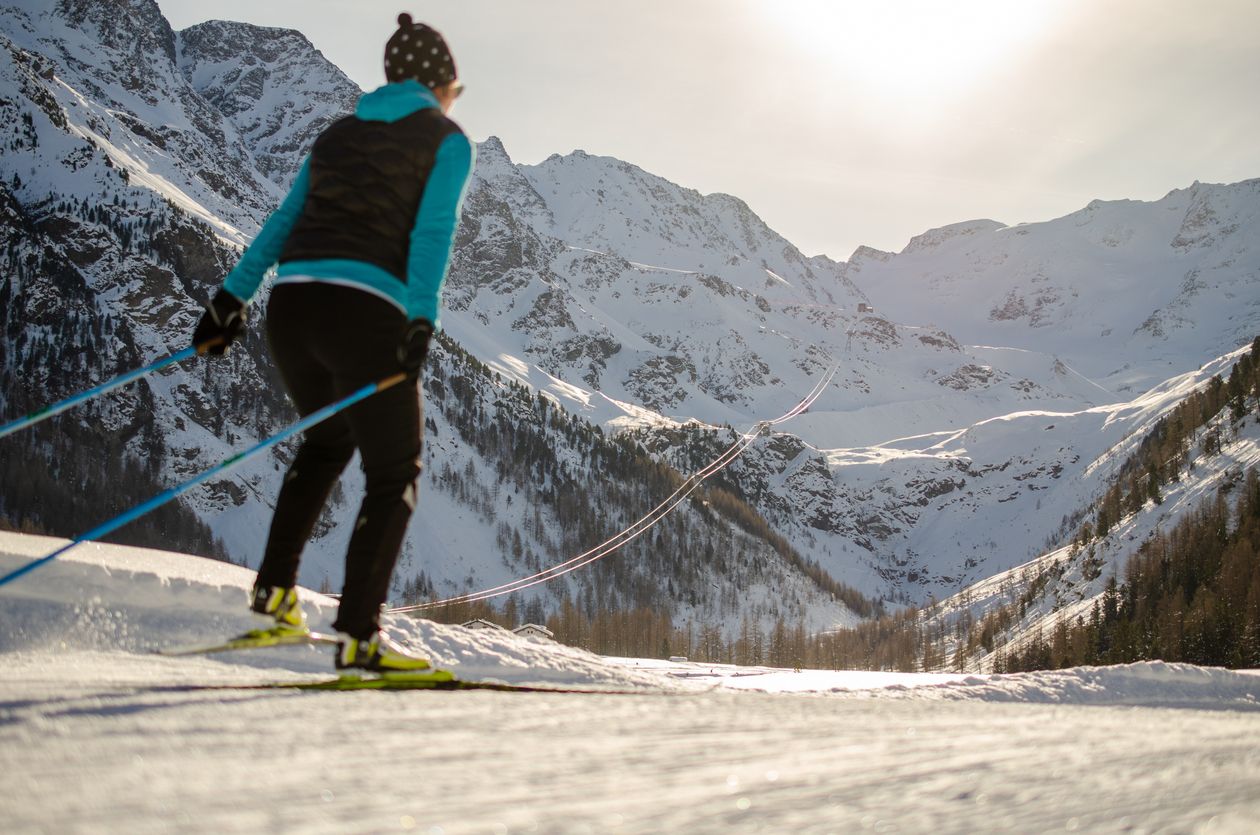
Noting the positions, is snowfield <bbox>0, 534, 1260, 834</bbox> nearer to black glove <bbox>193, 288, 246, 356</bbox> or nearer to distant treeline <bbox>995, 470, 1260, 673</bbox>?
black glove <bbox>193, 288, 246, 356</bbox>

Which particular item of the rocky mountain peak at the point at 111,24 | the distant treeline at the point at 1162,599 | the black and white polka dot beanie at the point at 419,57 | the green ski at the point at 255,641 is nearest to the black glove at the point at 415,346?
the black and white polka dot beanie at the point at 419,57

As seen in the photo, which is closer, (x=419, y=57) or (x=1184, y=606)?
(x=419, y=57)

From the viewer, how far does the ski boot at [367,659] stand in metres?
2.87

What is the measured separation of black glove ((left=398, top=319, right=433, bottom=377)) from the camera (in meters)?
→ 2.75

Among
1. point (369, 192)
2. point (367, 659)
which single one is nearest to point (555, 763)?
point (367, 659)

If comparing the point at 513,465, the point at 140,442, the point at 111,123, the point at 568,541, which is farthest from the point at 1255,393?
the point at 111,123

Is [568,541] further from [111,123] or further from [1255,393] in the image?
[111,123]

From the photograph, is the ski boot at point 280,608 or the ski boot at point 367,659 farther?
the ski boot at point 280,608

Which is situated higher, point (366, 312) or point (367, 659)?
point (366, 312)

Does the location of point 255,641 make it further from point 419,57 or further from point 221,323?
point 419,57

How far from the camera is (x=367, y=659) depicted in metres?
2.88

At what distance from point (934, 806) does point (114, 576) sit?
12.5 feet

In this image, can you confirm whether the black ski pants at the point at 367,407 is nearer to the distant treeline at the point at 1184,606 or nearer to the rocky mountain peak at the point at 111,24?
the distant treeline at the point at 1184,606

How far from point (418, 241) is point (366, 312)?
29 cm
